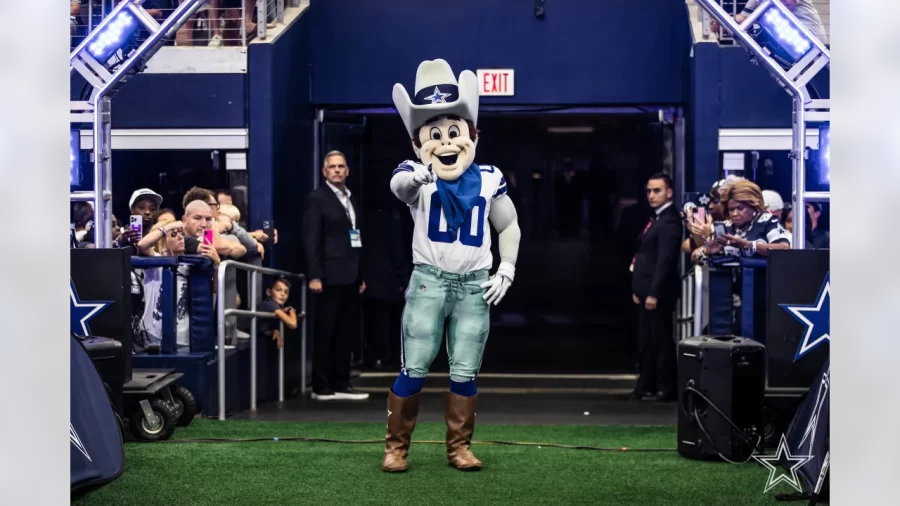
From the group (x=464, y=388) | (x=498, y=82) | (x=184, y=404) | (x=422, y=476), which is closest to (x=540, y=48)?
(x=498, y=82)

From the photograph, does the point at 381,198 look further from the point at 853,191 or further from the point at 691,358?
the point at 853,191

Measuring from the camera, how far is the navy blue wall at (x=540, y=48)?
408 inches

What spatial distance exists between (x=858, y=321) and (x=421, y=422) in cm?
605

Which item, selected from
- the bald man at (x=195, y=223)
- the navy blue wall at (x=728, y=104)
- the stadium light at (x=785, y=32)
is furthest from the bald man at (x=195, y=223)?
the navy blue wall at (x=728, y=104)

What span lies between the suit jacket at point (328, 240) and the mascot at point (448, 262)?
3.50m

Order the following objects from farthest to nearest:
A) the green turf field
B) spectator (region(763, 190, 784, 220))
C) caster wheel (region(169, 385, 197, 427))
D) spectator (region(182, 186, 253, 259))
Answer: spectator (region(763, 190, 784, 220)) < spectator (region(182, 186, 253, 259)) < caster wheel (region(169, 385, 197, 427)) < the green turf field

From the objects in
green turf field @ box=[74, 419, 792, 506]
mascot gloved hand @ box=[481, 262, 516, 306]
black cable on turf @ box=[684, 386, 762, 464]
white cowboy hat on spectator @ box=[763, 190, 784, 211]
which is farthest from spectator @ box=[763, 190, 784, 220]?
mascot gloved hand @ box=[481, 262, 516, 306]

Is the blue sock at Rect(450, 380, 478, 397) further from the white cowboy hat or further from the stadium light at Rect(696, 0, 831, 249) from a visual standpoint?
the stadium light at Rect(696, 0, 831, 249)

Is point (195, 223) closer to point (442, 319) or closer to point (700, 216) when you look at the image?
point (442, 319)

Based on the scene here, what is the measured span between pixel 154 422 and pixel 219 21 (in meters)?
4.50

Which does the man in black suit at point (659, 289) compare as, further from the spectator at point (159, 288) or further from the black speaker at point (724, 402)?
the spectator at point (159, 288)

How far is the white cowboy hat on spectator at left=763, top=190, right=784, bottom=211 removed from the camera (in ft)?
30.3

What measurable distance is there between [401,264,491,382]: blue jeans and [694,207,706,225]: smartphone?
3628 mm

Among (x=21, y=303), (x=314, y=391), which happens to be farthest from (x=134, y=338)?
(x=21, y=303)
